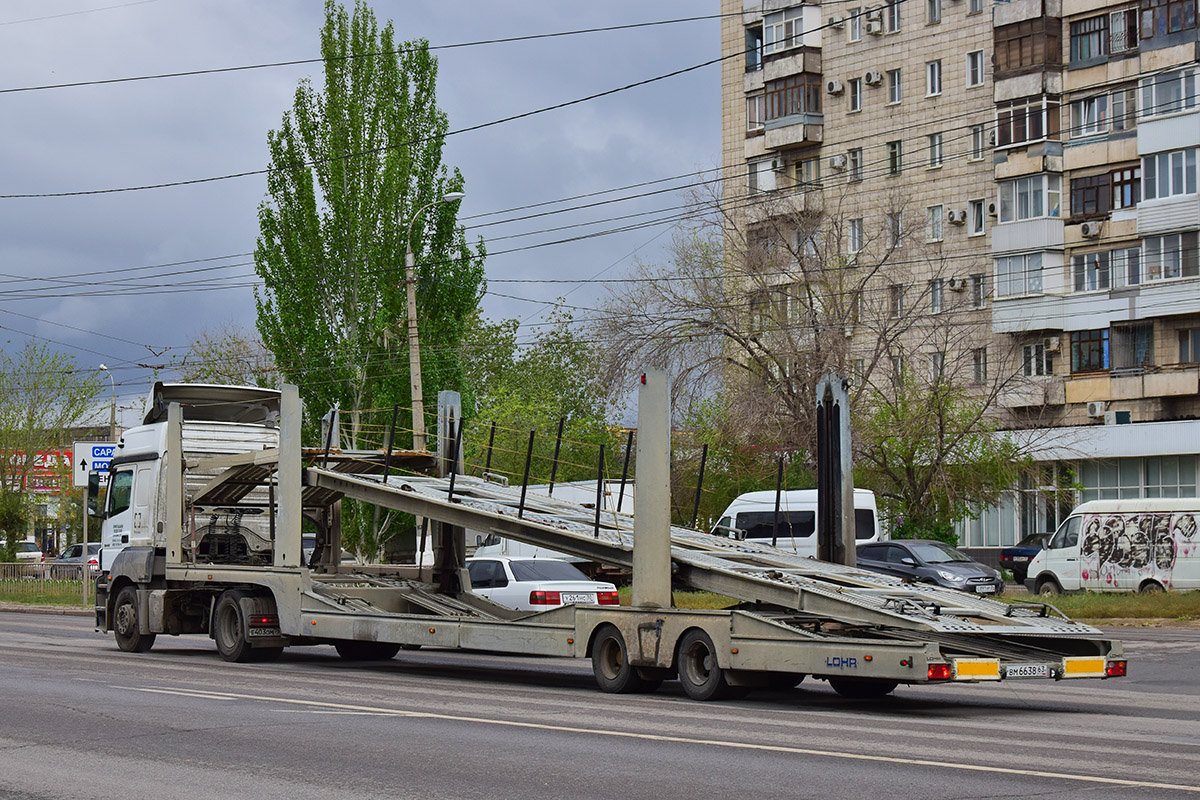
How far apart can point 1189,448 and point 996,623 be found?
39.3 m

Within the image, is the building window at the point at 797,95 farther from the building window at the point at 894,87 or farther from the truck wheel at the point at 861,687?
the truck wheel at the point at 861,687

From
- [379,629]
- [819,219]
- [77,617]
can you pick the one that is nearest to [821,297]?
[819,219]

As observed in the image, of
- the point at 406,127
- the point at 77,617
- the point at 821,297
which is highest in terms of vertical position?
the point at 406,127

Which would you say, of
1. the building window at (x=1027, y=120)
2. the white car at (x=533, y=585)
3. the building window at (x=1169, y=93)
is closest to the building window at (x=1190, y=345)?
the building window at (x=1169, y=93)

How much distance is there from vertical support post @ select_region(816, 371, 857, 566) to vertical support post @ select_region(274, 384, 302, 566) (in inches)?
253

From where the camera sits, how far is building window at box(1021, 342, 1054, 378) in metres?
56.1

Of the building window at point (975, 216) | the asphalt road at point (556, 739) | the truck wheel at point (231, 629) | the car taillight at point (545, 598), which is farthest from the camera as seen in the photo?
the building window at point (975, 216)

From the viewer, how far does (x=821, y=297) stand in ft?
138

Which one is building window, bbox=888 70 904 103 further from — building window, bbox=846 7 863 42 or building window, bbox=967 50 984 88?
building window, bbox=967 50 984 88

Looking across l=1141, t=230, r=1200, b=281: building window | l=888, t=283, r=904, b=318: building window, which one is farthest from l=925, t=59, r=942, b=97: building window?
l=888, t=283, r=904, b=318: building window

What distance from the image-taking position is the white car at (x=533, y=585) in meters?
23.5

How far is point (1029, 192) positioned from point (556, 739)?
49.0m

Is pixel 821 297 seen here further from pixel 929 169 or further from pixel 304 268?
pixel 929 169

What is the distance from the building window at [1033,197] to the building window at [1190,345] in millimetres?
6726
